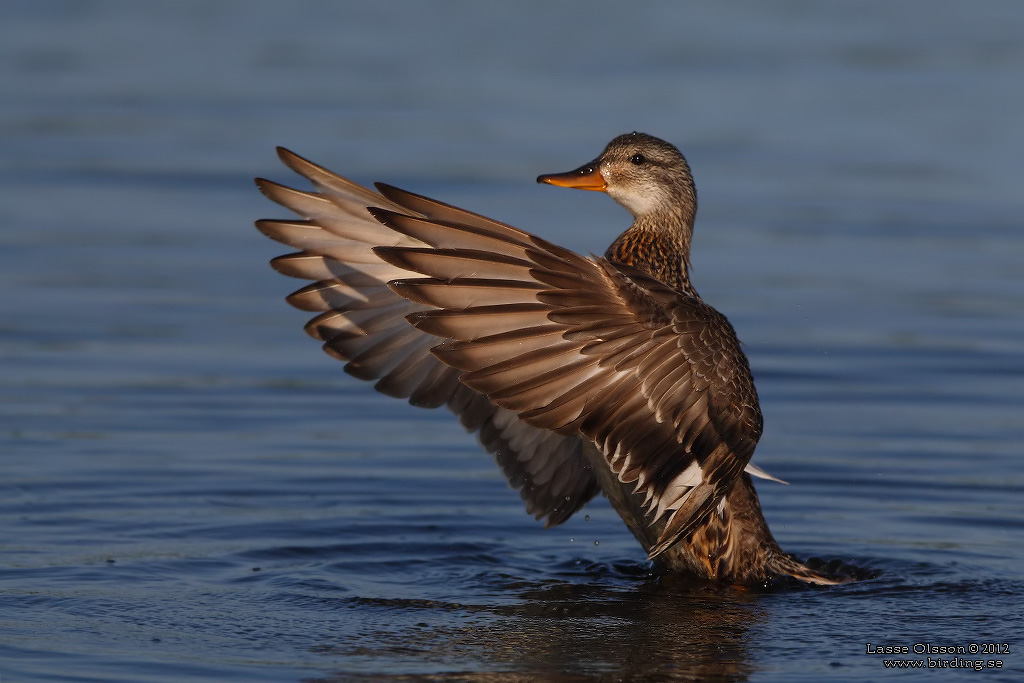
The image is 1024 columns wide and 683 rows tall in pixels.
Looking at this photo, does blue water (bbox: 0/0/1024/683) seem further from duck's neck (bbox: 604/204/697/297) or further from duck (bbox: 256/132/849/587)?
duck's neck (bbox: 604/204/697/297)

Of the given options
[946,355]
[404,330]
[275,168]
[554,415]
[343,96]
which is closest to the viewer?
[554,415]

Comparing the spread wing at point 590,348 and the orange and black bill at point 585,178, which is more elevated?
the orange and black bill at point 585,178

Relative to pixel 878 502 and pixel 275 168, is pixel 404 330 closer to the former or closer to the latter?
pixel 878 502

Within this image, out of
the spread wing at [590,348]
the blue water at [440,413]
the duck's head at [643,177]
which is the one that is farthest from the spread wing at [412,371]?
the duck's head at [643,177]

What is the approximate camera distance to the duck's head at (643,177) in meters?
7.36

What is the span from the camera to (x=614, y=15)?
59.6 ft

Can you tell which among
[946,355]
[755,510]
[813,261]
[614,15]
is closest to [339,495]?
[755,510]

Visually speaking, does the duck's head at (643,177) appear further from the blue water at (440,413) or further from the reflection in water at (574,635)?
the reflection in water at (574,635)

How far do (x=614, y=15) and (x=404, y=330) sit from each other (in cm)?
1210

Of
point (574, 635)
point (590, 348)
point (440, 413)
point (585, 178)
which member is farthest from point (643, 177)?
point (574, 635)

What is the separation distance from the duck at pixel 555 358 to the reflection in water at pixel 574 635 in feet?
0.93

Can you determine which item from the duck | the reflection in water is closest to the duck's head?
the duck

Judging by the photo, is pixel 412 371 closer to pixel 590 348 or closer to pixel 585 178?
pixel 585 178

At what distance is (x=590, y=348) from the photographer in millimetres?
5391
